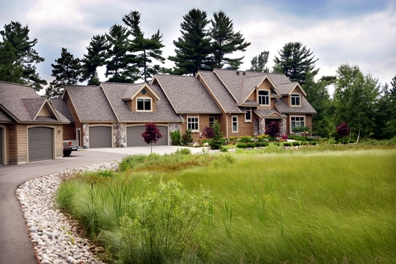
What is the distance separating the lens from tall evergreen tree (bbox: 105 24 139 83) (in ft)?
156

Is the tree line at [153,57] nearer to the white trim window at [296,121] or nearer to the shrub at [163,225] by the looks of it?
the white trim window at [296,121]

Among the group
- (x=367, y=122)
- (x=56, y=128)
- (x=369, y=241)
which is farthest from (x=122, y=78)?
(x=369, y=241)

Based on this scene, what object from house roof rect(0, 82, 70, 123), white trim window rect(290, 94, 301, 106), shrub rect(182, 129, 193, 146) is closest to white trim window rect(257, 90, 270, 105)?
white trim window rect(290, 94, 301, 106)

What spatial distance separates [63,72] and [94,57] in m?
5.20

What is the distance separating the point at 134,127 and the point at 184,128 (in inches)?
185

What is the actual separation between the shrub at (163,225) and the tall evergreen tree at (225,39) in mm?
47584

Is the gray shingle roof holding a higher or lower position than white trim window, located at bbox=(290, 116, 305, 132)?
higher

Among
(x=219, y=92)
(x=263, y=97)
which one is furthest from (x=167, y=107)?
(x=263, y=97)

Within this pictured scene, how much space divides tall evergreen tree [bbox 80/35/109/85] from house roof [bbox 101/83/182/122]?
1334cm

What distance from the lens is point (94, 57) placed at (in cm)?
4719

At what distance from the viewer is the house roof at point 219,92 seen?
36188 millimetres

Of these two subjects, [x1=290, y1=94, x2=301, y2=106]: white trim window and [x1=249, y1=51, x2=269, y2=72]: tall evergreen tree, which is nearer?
[x1=290, y1=94, x2=301, y2=106]: white trim window

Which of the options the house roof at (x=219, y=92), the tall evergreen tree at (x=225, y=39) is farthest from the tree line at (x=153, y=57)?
the house roof at (x=219, y=92)

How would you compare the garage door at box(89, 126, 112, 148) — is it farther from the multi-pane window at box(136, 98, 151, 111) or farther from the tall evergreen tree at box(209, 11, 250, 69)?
the tall evergreen tree at box(209, 11, 250, 69)
